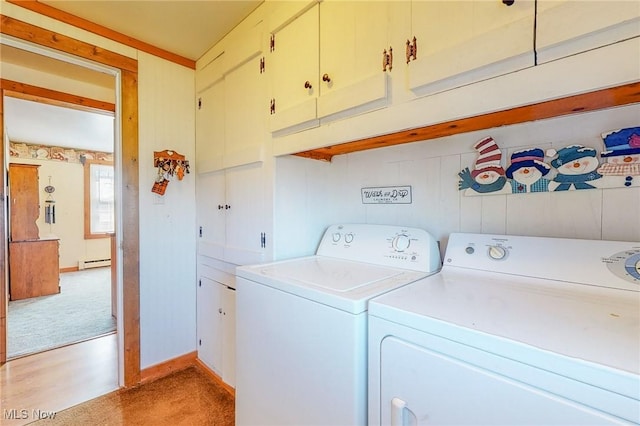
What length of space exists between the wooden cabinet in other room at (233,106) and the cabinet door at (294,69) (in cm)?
13

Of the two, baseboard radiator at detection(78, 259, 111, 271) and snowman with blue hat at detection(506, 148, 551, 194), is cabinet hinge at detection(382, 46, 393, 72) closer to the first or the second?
snowman with blue hat at detection(506, 148, 551, 194)

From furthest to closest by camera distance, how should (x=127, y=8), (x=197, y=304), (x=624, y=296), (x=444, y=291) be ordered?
(x=197, y=304), (x=127, y=8), (x=444, y=291), (x=624, y=296)

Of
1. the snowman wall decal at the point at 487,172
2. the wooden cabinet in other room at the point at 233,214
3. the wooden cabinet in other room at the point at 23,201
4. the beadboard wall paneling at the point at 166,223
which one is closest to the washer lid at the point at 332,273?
the wooden cabinet in other room at the point at 233,214

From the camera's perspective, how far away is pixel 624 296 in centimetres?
85

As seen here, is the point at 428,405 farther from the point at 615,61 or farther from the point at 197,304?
the point at 197,304

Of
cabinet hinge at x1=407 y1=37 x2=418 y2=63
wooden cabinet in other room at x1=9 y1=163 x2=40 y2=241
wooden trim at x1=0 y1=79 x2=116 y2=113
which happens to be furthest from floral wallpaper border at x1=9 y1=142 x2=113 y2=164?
cabinet hinge at x1=407 y1=37 x2=418 y2=63

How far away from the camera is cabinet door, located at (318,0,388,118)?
111 centimetres

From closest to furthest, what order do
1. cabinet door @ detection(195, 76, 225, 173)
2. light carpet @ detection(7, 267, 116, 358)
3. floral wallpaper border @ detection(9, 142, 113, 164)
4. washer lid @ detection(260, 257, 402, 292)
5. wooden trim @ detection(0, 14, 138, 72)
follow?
1. washer lid @ detection(260, 257, 402, 292)
2. wooden trim @ detection(0, 14, 138, 72)
3. cabinet door @ detection(195, 76, 225, 173)
4. light carpet @ detection(7, 267, 116, 358)
5. floral wallpaper border @ detection(9, 142, 113, 164)

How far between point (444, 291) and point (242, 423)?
113cm

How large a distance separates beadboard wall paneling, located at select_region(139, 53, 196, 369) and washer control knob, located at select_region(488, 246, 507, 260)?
209cm

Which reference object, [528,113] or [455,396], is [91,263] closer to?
[455,396]

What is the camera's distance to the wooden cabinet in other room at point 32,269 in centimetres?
408

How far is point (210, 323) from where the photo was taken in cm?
219

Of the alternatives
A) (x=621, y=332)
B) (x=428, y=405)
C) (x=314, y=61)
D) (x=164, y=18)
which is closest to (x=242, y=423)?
(x=428, y=405)
